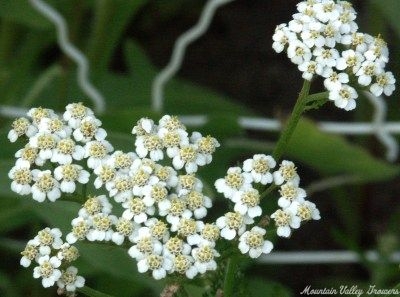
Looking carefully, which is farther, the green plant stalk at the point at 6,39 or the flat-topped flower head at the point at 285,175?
the green plant stalk at the point at 6,39

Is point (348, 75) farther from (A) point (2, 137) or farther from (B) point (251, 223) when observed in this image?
(A) point (2, 137)

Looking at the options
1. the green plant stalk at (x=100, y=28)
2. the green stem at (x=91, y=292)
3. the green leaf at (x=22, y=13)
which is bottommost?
the green stem at (x=91, y=292)

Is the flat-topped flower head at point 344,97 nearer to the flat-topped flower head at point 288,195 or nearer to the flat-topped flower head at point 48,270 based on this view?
the flat-topped flower head at point 288,195

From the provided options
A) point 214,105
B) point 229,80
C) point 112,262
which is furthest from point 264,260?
point 229,80

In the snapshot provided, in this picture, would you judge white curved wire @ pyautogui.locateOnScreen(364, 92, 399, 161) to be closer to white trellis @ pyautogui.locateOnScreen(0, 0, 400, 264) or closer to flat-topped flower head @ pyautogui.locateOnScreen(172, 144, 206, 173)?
white trellis @ pyautogui.locateOnScreen(0, 0, 400, 264)

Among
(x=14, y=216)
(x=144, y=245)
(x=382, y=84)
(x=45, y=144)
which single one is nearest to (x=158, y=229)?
(x=144, y=245)

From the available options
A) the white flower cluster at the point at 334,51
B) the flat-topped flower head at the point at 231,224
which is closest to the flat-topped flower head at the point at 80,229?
the flat-topped flower head at the point at 231,224

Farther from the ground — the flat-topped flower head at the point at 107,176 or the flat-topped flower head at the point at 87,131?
the flat-topped flower head at the point at 87,131
